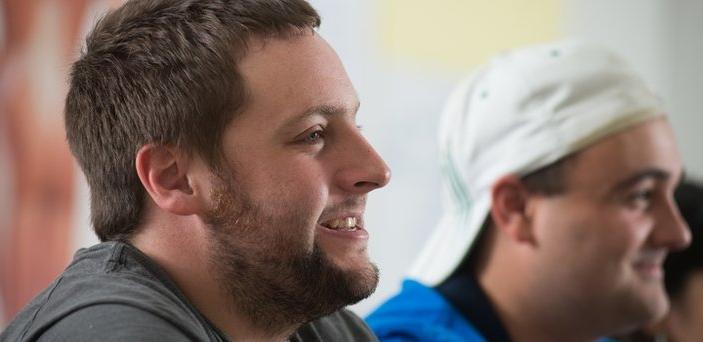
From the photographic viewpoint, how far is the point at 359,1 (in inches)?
88.0

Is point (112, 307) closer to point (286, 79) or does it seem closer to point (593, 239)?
point (286, 79)

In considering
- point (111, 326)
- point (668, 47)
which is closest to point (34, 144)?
point (111, 326)

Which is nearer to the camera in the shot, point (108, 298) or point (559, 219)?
point (108, 298)

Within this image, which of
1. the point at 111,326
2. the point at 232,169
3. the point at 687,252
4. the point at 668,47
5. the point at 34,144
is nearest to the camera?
the point at 111,326

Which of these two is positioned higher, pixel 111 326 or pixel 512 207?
pixel 111 326

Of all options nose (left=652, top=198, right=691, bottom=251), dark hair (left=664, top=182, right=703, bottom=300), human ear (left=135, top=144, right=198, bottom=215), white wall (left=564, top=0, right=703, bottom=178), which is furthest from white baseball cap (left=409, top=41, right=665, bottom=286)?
white wall (left=564, top=0, right=703, bottom=178)

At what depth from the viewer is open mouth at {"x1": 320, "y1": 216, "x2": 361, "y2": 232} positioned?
1.00 metres

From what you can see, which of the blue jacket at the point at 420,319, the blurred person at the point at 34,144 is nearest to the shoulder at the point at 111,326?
the blue jacket at the point at 420,319

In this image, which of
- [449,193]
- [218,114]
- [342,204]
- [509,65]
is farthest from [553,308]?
[218,114]

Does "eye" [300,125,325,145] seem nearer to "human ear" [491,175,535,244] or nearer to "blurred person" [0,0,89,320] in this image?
"human ear" [491,175,535,244]

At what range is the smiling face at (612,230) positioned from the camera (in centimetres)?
155

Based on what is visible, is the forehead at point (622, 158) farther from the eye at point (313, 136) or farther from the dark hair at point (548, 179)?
the eye at point (313, 136)

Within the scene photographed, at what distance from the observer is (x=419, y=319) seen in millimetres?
1531

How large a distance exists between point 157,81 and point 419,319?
0.71 m
